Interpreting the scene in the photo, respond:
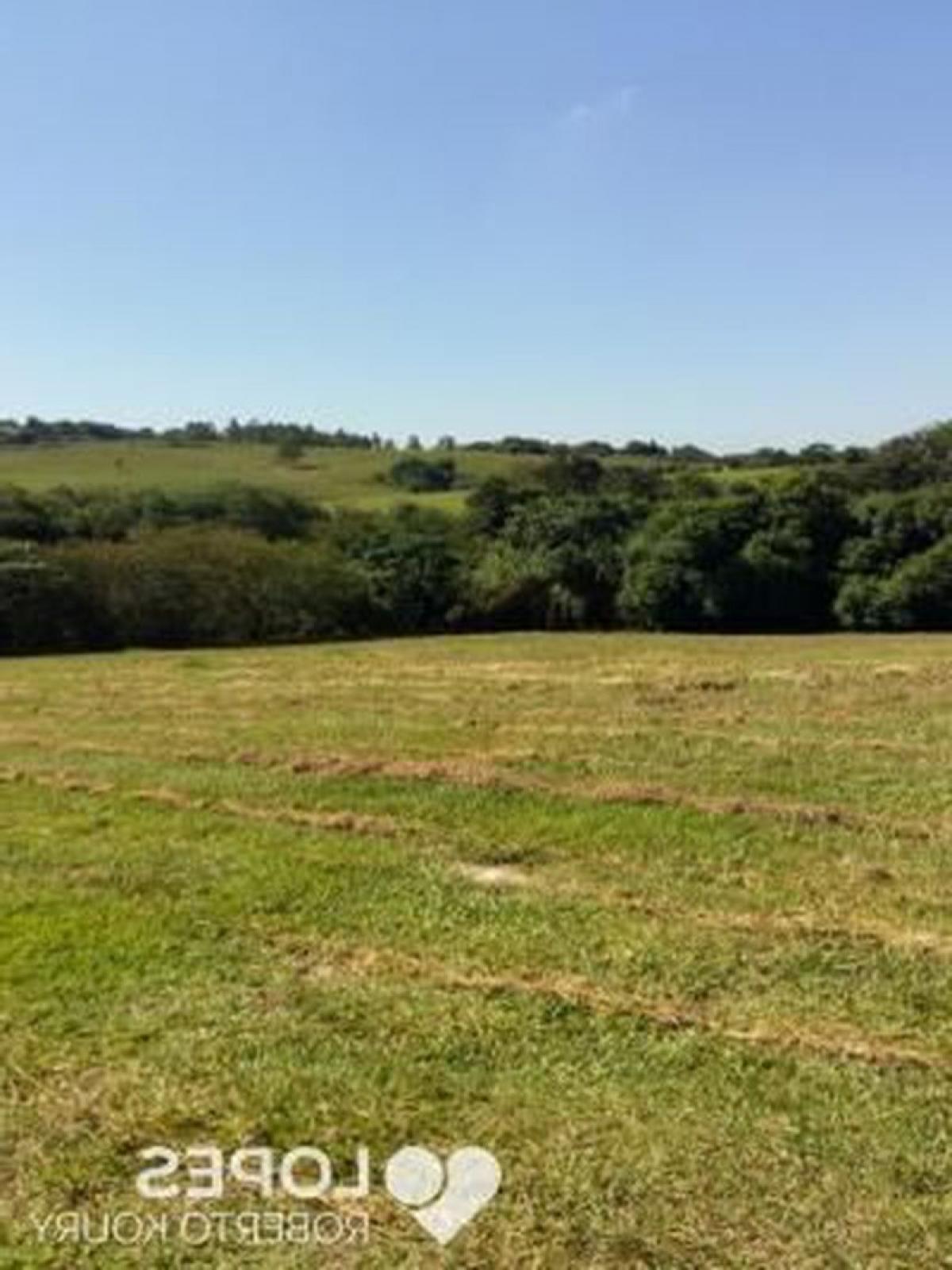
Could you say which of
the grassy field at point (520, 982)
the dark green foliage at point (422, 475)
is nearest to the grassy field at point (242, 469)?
the dark green foliage at point (422, 475)

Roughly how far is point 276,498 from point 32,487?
18.2 m

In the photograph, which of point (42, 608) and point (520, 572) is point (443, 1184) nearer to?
point (42, 608)

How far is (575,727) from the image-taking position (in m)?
21.2

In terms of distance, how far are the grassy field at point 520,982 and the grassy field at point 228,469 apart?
6882 centimetres

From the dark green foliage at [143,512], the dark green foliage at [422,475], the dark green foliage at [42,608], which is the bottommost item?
the dark green foliage at [42,608]

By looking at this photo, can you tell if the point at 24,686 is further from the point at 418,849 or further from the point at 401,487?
the point at 401,487

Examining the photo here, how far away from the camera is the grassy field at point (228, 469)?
99.4 m

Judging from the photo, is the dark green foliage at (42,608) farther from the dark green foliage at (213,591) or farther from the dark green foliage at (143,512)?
the dark green foliage at (143,512)

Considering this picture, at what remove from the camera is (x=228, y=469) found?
394 feet

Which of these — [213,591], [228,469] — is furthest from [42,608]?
[228,469]

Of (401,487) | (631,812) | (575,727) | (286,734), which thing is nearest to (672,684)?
(575,727)

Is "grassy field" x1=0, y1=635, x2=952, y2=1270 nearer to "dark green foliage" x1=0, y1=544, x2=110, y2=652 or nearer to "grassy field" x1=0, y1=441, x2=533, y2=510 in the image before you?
"dark green foliage" x1=0, y1=544, x2=110, y2=652

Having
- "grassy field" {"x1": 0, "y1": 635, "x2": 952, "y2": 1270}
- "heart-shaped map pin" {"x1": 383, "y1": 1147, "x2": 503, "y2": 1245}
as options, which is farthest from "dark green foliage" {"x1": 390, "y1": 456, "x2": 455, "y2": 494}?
"heart-shaped map pin" {"x1": 383, "y1": 1147, "x2": 503, "y2": 1245}

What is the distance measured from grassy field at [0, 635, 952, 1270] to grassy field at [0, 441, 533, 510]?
68.8m
